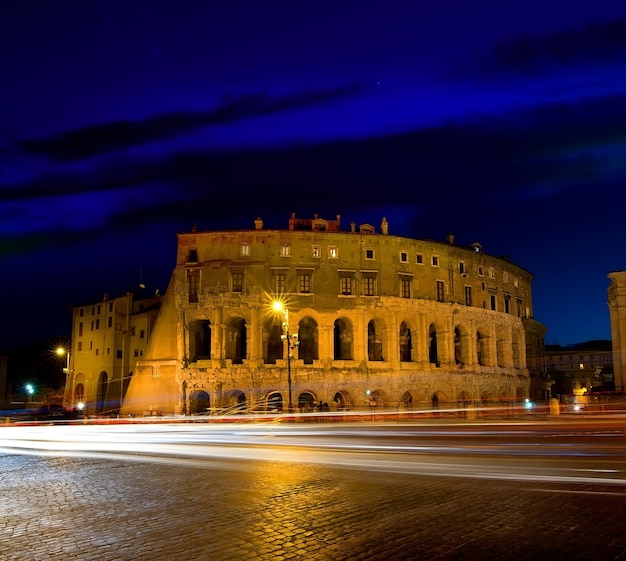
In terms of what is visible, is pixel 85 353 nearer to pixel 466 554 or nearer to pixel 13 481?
pixel 13 481

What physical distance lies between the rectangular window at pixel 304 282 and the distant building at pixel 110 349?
19.0 meters

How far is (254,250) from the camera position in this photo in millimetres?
44656

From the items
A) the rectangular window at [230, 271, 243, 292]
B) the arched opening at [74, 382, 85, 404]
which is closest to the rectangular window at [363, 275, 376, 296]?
the rectangular window at [230, 271, 243, 292]

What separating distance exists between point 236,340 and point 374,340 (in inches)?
439

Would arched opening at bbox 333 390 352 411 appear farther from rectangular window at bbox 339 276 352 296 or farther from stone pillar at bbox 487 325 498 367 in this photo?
stone pillar at bbox 487 325 498 367

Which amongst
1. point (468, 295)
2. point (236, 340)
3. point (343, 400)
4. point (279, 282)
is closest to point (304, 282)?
point (279, 282)

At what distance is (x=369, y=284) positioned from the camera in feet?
152

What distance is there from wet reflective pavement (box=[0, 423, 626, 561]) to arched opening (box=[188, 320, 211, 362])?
102ft

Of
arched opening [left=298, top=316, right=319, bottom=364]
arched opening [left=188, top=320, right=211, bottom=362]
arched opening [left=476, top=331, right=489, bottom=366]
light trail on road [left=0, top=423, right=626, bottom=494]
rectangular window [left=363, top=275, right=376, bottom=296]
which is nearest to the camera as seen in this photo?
light trail on road [left=0, top=423, right=626, bottom=494]

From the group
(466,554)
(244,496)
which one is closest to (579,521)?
(466,554)

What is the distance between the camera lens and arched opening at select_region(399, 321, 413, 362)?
50.5 meters

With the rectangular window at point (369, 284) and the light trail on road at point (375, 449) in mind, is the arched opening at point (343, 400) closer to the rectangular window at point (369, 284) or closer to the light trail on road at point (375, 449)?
the rectangular window at point (369, 284)

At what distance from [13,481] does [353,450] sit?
6.79m

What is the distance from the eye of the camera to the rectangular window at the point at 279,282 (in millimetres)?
44500
